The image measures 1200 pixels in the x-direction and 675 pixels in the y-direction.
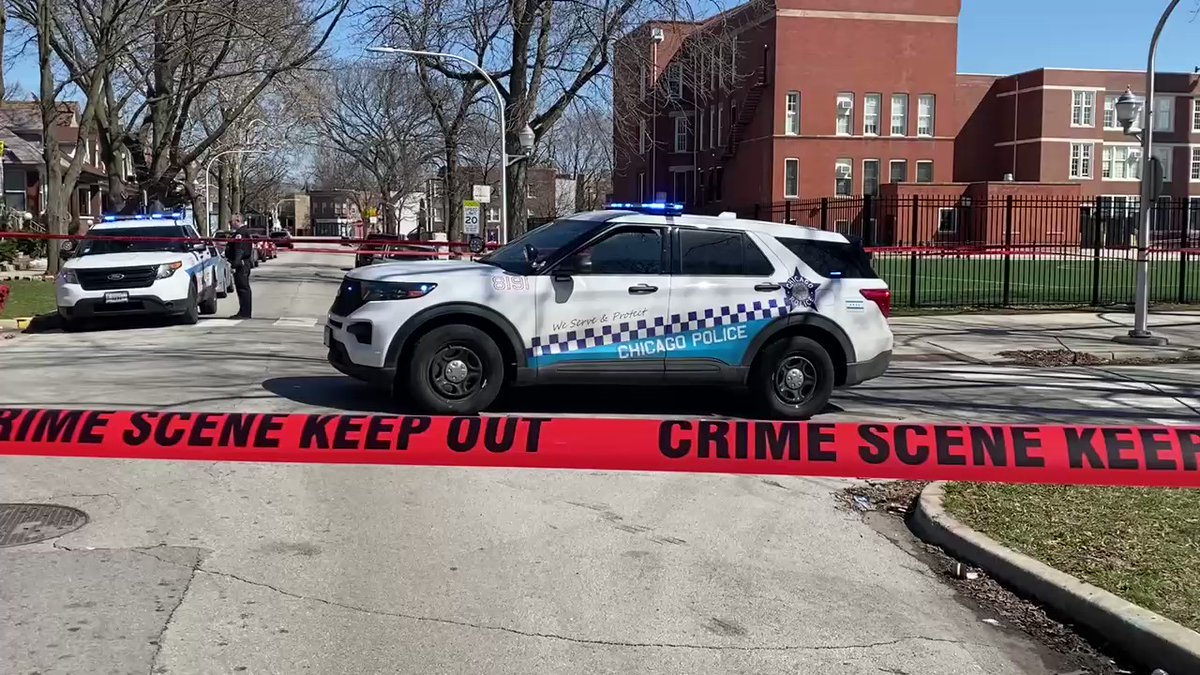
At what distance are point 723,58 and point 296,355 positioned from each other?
20179 millimetres

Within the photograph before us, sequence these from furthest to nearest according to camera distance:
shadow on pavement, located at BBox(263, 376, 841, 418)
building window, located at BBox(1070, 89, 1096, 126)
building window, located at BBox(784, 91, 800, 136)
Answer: building window, located at BBox(1070, 89, 1096, 126)
building window, located at BBox(784, 91, 800, 136)
shadow on pavement, located at BBox(263, 376, 841, 418)

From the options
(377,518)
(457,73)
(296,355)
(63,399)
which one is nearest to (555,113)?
(457,73)

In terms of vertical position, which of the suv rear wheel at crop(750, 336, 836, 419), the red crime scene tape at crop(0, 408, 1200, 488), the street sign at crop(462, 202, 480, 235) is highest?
the street sign at crop(462, 202, 480, 235)

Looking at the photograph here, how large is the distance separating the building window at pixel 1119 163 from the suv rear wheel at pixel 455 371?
64769mm

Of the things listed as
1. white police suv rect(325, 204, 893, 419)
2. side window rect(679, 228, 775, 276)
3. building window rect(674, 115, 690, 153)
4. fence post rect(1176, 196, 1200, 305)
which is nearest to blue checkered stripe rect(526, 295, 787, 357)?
white police suv rect(325, 204, 893, 419)

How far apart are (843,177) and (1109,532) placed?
53132 millimetres

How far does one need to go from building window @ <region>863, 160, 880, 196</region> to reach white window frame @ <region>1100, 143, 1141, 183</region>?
55.7 ft

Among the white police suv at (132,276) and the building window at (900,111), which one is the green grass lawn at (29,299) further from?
the building window at (900,111)

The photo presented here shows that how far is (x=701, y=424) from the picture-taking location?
4.02 m

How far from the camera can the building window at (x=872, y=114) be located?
56625 mm

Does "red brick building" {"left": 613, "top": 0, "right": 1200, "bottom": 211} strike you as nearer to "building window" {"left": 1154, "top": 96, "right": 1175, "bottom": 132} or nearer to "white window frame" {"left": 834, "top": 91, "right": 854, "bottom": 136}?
"white window frame" {"left": 834, "top": 91, "right": 854, "bottom": 136}

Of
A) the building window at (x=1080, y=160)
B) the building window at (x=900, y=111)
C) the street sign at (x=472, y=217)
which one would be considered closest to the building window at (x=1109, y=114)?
the building window at (x=1080, y=160)

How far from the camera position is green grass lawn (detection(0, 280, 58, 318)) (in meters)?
17.1

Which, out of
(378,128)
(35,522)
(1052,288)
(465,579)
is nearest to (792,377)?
(465,579)
